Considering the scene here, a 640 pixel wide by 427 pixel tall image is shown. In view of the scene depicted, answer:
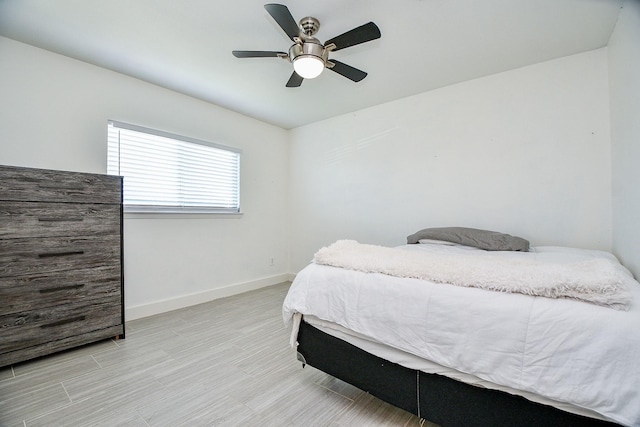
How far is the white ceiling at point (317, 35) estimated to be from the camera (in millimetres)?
1771

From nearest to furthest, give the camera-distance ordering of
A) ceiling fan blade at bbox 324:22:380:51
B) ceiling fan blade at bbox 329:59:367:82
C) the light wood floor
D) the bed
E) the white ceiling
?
the bed, the light wood floor, ceiling fan blade at bbox 324:22:380:51, the white ceiling, ceiling fan blade at bbox 329:59:367:82

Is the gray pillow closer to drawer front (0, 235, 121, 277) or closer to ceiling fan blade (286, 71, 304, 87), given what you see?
ceiling fan blade (286, 71, 304, 87)

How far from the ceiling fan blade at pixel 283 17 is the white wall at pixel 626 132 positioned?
184 cm

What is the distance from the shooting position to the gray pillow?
2174 millimetres

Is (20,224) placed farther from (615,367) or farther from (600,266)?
(600,266)

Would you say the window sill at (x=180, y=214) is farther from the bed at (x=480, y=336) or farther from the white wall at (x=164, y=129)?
the bed at (x=480, y=336)

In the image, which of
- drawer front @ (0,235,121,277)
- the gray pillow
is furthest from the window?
the gray pillow

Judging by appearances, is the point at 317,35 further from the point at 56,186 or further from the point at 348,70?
the point at 56,186

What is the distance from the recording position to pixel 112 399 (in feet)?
5.07

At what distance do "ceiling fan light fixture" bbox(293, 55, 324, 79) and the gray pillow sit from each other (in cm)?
174

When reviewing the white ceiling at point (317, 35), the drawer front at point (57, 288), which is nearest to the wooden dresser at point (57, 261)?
the drawer front at point (57, 288)

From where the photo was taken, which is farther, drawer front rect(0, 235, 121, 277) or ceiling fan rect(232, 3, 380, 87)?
drawer front rect(0, 235, 121, 277)

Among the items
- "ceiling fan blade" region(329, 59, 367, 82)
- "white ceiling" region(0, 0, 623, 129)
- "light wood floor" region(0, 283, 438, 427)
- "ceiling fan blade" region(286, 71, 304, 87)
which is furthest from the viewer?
"ceiling fan blade" region(286, 71, 304, 87)

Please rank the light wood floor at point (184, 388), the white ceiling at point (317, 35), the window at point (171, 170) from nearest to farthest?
the light wood floor at point (184, 388), the white ceiling at point (317, 35), the window at point (171, 170)
